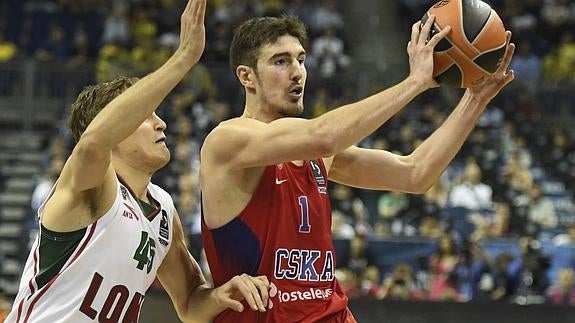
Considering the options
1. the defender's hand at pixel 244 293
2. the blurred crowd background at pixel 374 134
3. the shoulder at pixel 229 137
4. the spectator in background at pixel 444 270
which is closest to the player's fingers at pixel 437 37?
the shoulder at pixel 229 137

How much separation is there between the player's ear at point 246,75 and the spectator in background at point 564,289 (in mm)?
7764

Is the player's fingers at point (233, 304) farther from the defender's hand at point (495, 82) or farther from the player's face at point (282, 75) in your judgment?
the defender's hand at point (495, 82)

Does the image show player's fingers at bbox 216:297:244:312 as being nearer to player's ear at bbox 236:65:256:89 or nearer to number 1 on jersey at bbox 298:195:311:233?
number 1 on jersey at bbox 298:195:311:233

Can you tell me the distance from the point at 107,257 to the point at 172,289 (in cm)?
81

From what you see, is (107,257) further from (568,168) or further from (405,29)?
(405,29)

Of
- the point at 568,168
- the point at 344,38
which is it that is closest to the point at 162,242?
the point at 568,168

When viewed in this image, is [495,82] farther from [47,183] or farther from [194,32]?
[47,183]

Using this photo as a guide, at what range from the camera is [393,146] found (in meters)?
15.2

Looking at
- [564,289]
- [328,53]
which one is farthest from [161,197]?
[328,53]

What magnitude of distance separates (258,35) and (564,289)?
8.07 meters

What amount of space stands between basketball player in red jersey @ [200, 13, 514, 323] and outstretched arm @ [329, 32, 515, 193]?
42 mm

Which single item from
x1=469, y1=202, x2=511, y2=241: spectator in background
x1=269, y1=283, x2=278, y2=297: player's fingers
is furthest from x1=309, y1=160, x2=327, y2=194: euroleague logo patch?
x1=469, y1=202, x2=511, y2=241: spectator in background

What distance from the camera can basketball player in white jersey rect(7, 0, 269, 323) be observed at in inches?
154

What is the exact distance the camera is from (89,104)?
4426 millimetres
